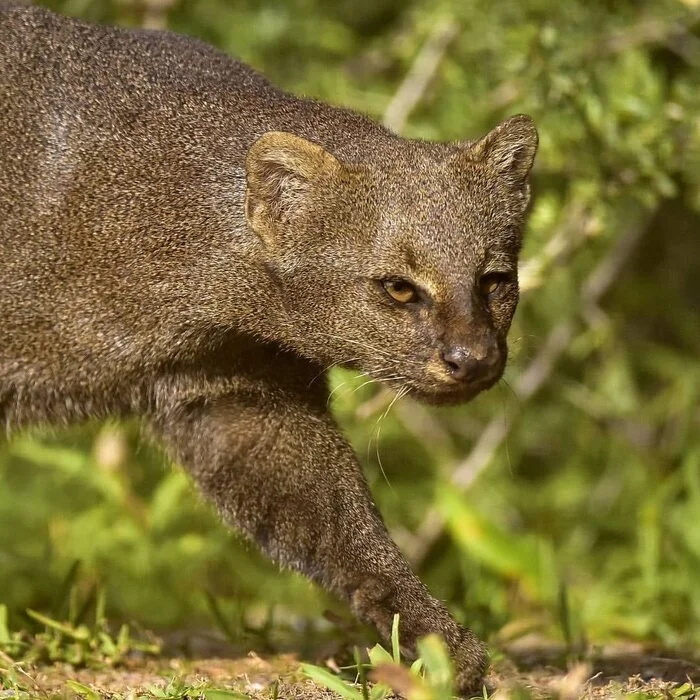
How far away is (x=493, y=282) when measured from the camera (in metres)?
3.93

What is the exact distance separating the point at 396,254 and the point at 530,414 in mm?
4121

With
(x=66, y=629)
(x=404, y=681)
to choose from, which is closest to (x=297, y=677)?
(x=66, y=629)

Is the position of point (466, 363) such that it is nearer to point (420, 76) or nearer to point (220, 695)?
point (220, 695)

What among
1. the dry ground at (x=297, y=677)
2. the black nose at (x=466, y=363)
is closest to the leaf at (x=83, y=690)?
the dry ground at (x=297, y=677)

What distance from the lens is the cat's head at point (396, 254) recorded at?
12.3 feet

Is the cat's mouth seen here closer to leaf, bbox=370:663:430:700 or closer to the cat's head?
the cat's head

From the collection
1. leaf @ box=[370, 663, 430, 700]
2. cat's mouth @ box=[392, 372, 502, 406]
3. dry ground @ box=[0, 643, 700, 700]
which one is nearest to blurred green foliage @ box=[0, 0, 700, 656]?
dry ground @ box=[0, 643, 700, 700]

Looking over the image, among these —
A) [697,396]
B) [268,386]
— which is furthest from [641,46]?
[268,386]

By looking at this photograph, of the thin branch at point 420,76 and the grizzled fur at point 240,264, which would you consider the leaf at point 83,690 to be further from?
the thin branch at point 420,76

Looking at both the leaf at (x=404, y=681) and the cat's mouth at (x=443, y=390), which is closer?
the leaf at (x=404, y=681)

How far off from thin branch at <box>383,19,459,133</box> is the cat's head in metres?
2.56

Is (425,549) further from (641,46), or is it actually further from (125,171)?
(125,171)

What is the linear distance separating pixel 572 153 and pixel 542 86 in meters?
0.45

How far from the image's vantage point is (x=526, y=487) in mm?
7805
